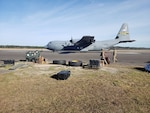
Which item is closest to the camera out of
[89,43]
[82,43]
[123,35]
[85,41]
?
[85,41]

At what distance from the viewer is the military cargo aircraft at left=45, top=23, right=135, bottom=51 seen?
4583cm

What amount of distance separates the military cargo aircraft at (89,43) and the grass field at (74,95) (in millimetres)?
31721

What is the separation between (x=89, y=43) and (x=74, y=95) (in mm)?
36557

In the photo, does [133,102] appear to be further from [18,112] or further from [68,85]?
[18,112]

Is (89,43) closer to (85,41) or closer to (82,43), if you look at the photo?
(85,41)

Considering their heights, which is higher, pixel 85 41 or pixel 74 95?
pixel 85 41

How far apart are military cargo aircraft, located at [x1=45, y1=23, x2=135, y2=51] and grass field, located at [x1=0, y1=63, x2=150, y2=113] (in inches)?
1249

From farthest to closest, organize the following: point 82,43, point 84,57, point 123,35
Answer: point 123,35, point 82,43, point 84,57

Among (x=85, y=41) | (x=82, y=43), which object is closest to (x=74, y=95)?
(x=85, y=41)

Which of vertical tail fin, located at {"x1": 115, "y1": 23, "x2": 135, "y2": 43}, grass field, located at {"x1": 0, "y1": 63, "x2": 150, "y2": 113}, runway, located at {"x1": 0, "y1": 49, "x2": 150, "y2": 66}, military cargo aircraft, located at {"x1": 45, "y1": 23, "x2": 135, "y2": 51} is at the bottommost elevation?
grass field, located at {"x1": 0, "y1": 63, "x2": 150, "y2": 113}

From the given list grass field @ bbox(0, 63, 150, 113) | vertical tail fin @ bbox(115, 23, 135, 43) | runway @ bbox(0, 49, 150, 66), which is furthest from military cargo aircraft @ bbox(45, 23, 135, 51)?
grass field @ bbox(0, 63, 150, 113)

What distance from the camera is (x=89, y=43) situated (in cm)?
4625

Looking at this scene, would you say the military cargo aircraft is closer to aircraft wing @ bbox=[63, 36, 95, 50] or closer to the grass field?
aircraft wing @ bbox=[63, 36, 95, 50]

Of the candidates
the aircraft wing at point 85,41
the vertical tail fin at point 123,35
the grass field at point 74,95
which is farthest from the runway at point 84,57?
the grass field at point 74,95
